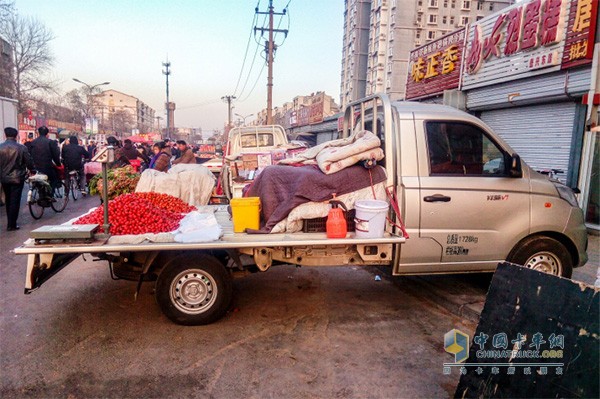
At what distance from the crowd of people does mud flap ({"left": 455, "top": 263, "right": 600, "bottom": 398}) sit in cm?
830

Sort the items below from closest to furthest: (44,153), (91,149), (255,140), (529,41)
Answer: (529,41), (44,153), (255,140), (91,149)

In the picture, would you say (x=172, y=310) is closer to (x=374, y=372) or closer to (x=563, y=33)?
(x=374, y=372)

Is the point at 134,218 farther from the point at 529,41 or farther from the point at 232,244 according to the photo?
the point at 529,41

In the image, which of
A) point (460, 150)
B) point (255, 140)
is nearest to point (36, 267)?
point (460, 150)

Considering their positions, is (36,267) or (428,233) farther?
(428,233)

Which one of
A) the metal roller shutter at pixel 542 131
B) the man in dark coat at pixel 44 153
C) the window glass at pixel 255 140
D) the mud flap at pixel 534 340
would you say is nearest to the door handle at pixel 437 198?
the mud flap at pixel 534 340

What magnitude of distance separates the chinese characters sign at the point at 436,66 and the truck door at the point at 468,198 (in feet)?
32.5

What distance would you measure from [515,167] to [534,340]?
2526 mm

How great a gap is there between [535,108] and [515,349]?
379 inches

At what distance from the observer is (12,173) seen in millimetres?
7980

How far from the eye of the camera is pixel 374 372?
3.33 meters

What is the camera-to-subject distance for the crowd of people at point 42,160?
26.4ft

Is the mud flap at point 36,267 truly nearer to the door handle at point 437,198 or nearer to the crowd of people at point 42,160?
the door handle at point 437,198

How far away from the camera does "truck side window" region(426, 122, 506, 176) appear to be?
14.4 feet
